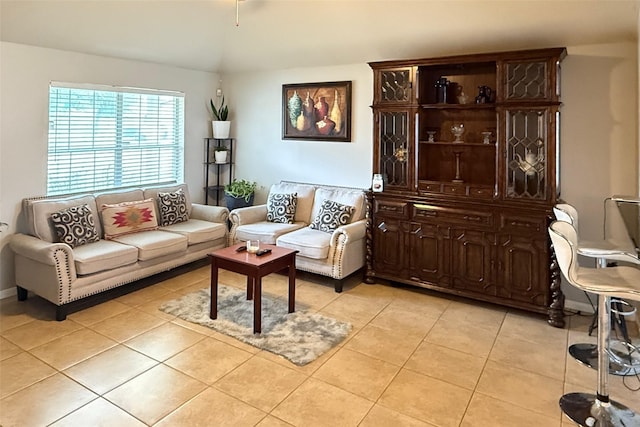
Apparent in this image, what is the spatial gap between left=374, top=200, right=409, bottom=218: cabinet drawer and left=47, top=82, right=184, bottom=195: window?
2.89 metres

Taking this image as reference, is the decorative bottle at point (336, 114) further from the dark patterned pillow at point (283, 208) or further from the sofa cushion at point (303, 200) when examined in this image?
the dark patterned pillow at point (283, 208)

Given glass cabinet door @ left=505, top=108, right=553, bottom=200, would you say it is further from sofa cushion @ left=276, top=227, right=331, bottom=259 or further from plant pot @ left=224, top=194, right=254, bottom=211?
plant pot @ left=224, top=194, right=254, bottom=211

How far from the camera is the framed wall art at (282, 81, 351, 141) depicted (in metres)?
5.34

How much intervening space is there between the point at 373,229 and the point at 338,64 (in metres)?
2.10

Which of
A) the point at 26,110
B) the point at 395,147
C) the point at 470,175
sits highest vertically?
the point at 26,110

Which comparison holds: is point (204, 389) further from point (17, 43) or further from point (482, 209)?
point (17, 43)

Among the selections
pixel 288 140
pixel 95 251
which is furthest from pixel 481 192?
pixel 95 251

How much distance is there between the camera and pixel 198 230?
5043 mm

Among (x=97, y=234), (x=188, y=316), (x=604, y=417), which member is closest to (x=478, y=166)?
(x=604, y=417)

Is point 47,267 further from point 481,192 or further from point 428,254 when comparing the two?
point 481,192

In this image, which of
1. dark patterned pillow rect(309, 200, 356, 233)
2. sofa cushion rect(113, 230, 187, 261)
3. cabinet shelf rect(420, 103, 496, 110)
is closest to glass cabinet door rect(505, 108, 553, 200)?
cabinet shelf rect(420, 103, 496, 110)

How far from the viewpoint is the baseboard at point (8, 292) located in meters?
4.23

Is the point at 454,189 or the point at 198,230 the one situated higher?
the point at 454,189

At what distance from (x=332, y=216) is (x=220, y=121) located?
7.79 ft
